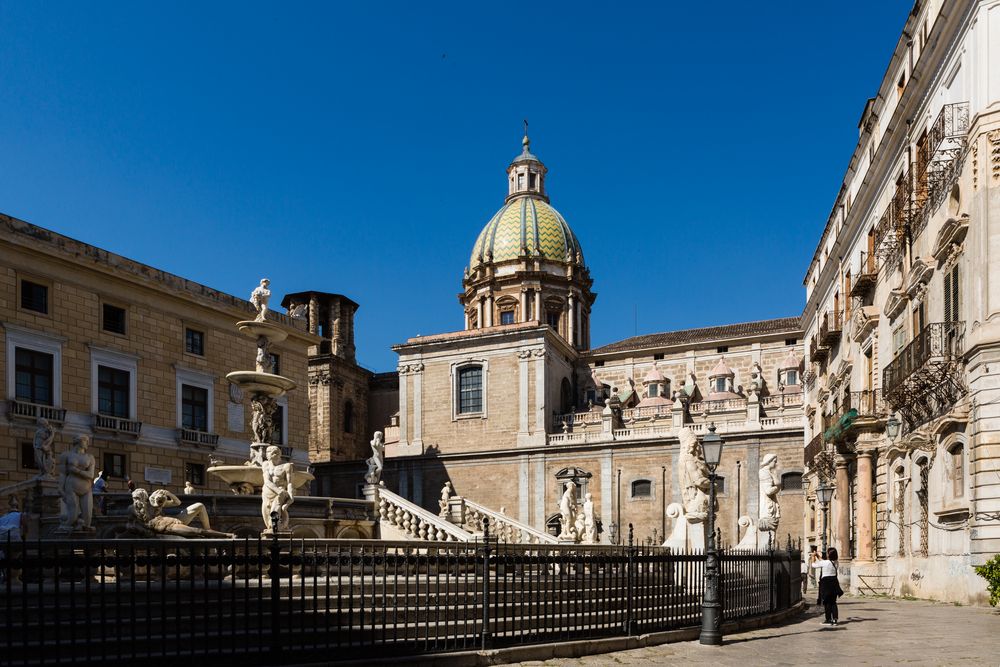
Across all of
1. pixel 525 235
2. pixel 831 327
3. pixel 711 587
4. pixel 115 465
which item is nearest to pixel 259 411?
pixel 115 465

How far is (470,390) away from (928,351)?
33.4 m

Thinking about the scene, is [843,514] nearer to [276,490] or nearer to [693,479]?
[693,479]

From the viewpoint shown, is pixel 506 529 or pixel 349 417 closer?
pixel 506 529

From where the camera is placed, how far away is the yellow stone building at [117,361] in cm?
2477

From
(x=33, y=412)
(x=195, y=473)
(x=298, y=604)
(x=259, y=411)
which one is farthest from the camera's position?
(x=195, y=473)

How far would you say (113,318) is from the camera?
2805 centimetres

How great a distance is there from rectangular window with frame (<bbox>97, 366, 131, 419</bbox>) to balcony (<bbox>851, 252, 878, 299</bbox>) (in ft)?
68.8

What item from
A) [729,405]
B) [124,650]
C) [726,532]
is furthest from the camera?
[729,405]

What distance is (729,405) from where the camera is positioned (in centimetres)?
4669

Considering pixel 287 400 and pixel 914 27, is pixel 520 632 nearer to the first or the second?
pixel 914 27

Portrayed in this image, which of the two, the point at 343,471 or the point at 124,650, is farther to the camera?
the point at 343,471

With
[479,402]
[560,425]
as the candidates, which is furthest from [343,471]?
[560,425]

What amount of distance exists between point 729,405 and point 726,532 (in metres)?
6.88

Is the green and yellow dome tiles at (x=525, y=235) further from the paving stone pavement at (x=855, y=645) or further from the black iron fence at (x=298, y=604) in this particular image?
the black iron fence at (x=298, y=604)
